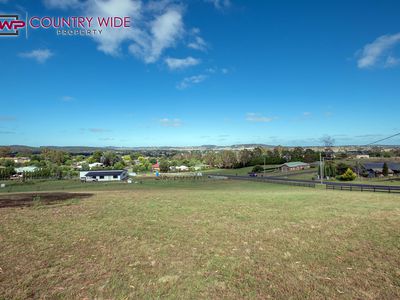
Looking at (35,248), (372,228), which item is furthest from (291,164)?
(35,248)

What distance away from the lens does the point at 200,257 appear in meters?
6.64

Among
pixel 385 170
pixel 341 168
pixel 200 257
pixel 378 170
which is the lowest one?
pixel 378 170

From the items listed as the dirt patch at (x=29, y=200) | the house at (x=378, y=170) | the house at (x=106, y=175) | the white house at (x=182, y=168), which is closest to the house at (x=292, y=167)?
the house at (x=378, y=170)

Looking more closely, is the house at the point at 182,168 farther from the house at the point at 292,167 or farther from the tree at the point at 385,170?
the tree at the point at 385,170

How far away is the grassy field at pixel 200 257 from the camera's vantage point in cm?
503

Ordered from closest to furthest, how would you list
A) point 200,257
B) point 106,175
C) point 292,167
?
1. point 200,257
2. point 106,175
3. point 292,167

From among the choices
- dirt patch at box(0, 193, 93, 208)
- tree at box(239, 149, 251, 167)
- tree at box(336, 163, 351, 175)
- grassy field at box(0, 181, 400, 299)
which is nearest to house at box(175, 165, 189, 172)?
tree at box(239, 149, 251, 167)

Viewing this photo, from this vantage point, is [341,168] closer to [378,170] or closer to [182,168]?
[378,170]

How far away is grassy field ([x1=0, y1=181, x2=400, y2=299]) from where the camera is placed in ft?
16.5

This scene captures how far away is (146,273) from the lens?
18.7ft

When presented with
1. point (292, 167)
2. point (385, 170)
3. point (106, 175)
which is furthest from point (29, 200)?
point (292, 167)

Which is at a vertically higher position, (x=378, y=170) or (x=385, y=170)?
(x=385, y=170)

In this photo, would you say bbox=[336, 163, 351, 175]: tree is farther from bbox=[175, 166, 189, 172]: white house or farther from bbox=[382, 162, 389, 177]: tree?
bbox=[175, 166, 189, 172]: white house

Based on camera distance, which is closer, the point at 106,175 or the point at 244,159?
the point at 106,175
